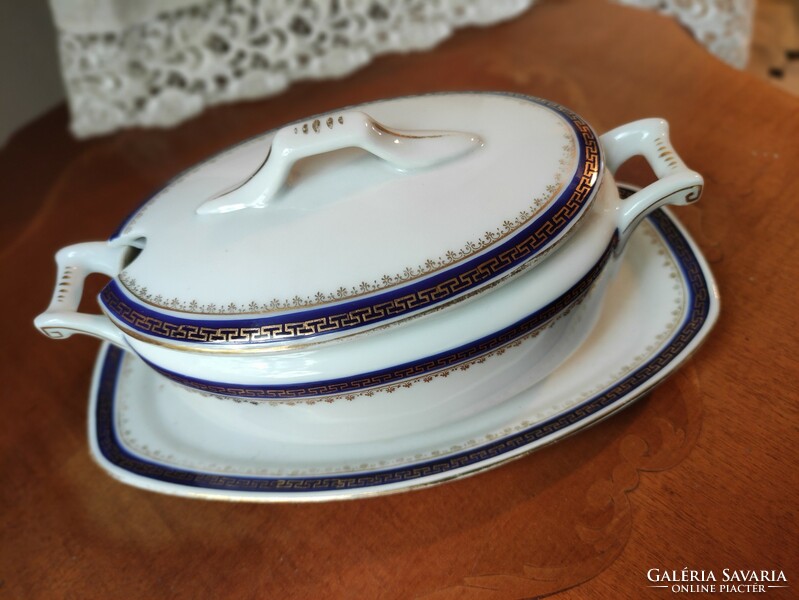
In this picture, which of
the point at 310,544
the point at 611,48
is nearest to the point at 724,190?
the point at 611,48

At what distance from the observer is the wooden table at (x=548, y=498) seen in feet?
1.67

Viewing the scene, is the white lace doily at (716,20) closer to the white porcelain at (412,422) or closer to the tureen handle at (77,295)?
the white porcelain at (412,422)

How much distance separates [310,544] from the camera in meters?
0.56

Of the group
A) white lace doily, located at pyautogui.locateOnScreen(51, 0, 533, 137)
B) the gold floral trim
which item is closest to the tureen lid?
the gold floral trim

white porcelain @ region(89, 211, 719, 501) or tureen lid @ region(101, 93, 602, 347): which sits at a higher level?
tureen lid @ region(101, 93, 602, 347)

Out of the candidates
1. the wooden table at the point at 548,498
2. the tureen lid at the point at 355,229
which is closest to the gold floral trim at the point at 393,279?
the tureen lid at the point at 355,229

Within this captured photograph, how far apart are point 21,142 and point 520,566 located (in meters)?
1.01

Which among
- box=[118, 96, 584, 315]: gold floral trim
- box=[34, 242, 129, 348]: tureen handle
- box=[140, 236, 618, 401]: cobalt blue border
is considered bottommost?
box=[140, 236, 618, 401]: cobalt blue border

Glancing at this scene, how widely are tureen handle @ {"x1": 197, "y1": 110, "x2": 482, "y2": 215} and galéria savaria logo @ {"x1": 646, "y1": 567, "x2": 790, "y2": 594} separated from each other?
1.21 ft

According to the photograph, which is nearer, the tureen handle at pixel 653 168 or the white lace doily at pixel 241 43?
the tureen handle at pixel 653 168

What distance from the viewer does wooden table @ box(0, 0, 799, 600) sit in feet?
1.67

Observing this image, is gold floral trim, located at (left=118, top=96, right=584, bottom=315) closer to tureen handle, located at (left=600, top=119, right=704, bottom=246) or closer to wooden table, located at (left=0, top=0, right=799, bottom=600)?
tureen handle, located at (left=600, top=119, right=704, bottom=246)

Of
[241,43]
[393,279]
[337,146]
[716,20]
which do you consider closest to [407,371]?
[393,279]

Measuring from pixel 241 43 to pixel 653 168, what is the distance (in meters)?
0.72
